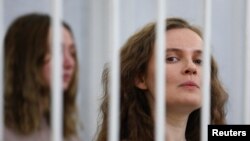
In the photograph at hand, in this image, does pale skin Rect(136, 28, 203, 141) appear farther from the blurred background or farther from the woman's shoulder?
the woman's shoulder

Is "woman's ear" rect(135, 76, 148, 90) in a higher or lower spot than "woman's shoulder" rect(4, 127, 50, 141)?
higher

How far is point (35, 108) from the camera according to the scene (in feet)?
2.65

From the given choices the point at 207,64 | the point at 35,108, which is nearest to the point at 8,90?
the point at 35,108

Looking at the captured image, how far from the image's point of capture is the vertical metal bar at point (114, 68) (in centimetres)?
77

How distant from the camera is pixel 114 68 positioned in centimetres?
78

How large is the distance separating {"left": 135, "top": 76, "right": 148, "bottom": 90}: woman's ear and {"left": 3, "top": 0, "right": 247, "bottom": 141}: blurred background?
0.26 ft

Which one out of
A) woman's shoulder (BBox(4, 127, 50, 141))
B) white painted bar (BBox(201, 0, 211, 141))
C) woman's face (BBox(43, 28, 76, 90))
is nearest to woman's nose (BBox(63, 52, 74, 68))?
woman's face (BBox(43, 28, 76, 90))

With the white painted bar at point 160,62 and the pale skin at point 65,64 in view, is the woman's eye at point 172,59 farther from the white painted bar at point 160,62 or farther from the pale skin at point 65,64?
the pale skin at point 65,64

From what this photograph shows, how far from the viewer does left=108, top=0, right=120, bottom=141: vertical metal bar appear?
2.54ft

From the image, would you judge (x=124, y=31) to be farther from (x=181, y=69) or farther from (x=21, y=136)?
(x=21, y=136)

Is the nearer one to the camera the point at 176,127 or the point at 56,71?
the point at 56,71

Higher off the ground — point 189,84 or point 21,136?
point 189,84

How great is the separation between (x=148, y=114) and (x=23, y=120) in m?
0.25

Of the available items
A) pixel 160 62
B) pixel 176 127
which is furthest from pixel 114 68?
pixel 176 127
